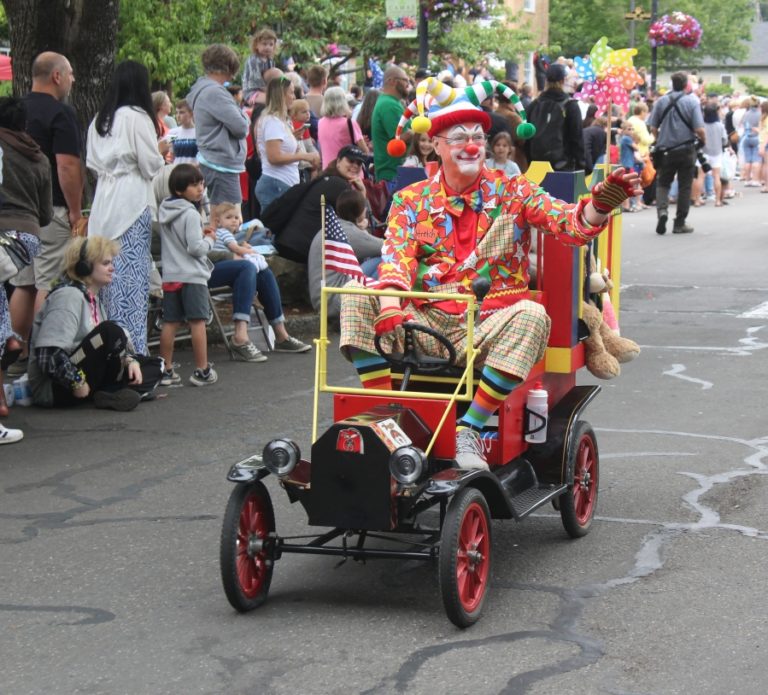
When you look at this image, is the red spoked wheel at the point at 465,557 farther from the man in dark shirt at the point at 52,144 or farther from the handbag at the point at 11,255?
the man in dark shirt at the point at 52,144

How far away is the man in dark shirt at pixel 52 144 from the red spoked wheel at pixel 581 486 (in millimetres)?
4436

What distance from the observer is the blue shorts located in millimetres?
9250

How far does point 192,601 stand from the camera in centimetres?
510

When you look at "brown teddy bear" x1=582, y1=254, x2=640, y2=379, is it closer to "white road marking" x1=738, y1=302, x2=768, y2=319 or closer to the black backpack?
"white road marking" x1=738, y1=302, x2=768, y2=319

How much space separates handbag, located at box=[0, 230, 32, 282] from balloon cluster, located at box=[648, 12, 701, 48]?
29572 mm

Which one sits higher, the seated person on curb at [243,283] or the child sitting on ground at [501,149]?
the child sitting on ground at [501,149]

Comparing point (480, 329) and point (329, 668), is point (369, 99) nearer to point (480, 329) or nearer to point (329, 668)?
point (480, 329)

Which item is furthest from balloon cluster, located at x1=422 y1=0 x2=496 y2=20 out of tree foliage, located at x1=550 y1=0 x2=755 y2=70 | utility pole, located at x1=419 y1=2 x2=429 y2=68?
tree foliage, located at x1=550 y1=0 x2=755 y2=70

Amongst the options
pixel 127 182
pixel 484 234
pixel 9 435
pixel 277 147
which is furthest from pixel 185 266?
pixel 484 234

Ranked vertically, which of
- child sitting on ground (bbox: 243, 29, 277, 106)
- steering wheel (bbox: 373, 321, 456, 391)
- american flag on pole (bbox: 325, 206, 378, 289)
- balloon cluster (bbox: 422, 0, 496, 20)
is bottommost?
steering wheel (bbox: 373, 321, 456, 391)

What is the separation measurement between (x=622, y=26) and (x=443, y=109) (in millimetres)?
56778

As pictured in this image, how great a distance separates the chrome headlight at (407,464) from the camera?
4.70m

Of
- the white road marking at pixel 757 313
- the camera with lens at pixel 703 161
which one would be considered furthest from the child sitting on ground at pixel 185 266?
the camera with lens at pixel 703 161

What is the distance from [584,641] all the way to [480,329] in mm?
1370
